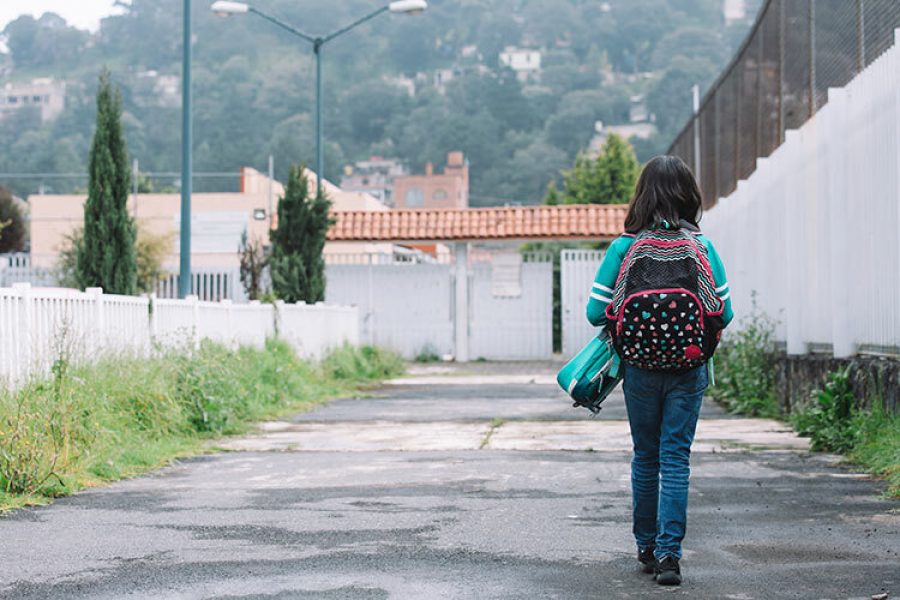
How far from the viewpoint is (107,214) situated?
61.4 ft

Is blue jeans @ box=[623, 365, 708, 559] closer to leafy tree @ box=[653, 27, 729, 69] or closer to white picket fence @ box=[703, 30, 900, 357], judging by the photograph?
white picket fence @ box=[703, 30, 900, 357]

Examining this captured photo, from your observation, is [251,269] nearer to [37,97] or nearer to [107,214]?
[107,214]

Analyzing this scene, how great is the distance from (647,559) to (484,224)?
89.7ft

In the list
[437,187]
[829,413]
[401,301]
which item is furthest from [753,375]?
[437,187]

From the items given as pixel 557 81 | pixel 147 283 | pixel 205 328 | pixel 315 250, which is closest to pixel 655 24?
pixel 557 81

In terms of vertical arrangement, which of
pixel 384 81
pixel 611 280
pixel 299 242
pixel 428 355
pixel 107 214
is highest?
pixel 384 81

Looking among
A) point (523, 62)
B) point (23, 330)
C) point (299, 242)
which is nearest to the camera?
point (23, 330)

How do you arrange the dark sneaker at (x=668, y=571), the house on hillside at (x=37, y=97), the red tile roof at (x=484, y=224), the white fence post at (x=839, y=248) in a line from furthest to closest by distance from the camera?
the house on hillside at (x=37, y=97)
the red tile roof at (x=484, y=224)
the white fence post at (x=839, y=248)
the dark sneaker at (x=668, y=571)

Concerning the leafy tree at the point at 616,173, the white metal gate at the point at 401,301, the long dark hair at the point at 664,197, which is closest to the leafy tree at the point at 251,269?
the white metal gate at the point at 401,301

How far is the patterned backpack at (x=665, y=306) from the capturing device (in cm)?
576

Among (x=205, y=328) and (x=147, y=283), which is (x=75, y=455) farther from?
(x=147, y=283)

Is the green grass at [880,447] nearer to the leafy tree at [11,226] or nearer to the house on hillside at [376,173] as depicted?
the leafy tree at [11,226]

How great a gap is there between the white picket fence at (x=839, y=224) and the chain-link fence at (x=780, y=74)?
36 centimetres

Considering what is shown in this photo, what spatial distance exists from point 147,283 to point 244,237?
10367 mm
